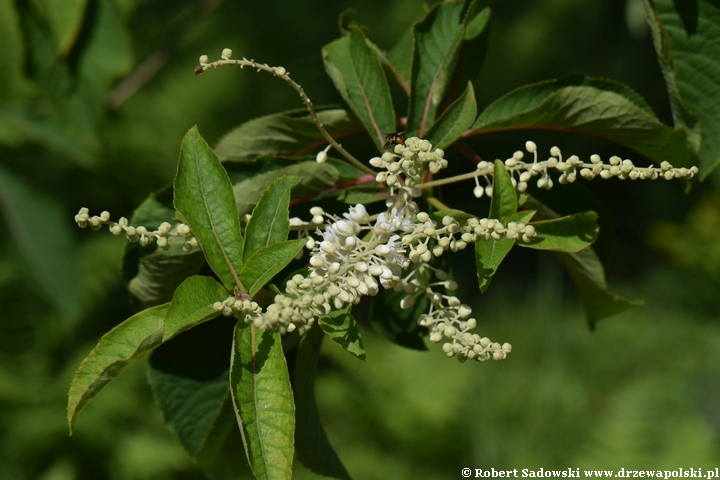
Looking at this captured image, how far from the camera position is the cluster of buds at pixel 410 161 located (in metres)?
0.75

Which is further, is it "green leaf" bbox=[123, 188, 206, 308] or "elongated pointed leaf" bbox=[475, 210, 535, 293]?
"green leaf" bbox=[123, 188, 206, 308]

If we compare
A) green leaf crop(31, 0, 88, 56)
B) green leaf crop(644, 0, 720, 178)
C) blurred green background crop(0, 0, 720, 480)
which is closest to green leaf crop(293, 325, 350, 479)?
green leaf crop(644, 0, 720, 178)

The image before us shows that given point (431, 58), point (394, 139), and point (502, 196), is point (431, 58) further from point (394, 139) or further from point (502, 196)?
point (502, 196)

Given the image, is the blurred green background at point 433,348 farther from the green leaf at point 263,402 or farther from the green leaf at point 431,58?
the green leaf at point 263,402

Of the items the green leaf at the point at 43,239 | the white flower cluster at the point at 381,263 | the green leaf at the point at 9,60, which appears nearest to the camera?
the white flower cluster at the point at 381,263

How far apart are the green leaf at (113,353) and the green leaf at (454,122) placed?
16.2 inches

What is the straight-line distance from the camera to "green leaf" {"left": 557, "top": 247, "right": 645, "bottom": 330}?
946 millimetres

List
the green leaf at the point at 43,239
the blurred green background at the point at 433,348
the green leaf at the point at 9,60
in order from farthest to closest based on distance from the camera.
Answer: the blurred green background at the point at 433,348, the green leaf at the point at 9,60, the green leaf at the point at 43,239

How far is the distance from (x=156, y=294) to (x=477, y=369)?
3.29 meters

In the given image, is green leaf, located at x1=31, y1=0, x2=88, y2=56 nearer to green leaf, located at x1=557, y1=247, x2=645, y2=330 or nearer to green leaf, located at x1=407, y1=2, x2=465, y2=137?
green leaf, located at x1=407, y1=2, x2=465, y2=137

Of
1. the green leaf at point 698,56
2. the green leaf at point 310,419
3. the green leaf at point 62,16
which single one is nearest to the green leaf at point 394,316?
the green leaf at point 310,419

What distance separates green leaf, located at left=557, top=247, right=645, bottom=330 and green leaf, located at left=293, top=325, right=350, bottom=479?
14.5 inches

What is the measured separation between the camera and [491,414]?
383cm

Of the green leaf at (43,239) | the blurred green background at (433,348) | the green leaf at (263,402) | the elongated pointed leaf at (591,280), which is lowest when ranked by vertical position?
the blurred green background at (433,348)
